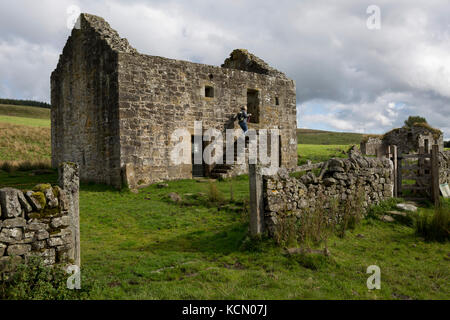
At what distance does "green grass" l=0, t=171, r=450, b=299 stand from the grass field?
0.02 m

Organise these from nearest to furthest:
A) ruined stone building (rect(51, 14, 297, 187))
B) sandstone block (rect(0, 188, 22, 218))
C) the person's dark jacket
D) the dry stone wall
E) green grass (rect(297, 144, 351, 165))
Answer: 1. sandstone block (rect(0, 188, 22, 218))
2. the dry stone wall
3. ruined stone building (rect(51, 14, 297, 187))
4. the person's dark jacket
5. green grass (rect(297, 144, 351, 165))

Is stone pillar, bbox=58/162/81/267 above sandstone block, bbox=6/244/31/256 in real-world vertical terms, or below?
above

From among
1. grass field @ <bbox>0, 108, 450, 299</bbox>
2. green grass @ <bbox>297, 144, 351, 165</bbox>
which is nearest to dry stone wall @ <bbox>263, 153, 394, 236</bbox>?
grass field @ <bbox>0, 108, 450, 299</bbox>

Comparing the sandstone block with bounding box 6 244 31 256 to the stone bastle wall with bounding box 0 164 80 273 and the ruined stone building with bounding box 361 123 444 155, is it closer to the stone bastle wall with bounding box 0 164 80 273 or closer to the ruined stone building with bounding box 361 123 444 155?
the stone bastle wall with bounding box 0 164 80 273

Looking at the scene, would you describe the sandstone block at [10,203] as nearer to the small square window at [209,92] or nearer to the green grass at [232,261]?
the green grass at [232,261]

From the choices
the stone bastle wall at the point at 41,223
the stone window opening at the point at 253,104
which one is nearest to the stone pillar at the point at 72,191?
the stone bastle wall at the point at 41,223

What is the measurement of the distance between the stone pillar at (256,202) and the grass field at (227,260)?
11.5 inches

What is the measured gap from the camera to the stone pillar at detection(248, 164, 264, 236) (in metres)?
7.42

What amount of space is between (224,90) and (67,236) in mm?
14530

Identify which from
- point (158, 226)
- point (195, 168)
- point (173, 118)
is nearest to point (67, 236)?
point (158, 226)

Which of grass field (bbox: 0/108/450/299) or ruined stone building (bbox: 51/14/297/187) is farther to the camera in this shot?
ruined stone building (bbox: 51/14/297/187)

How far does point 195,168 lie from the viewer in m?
18.6

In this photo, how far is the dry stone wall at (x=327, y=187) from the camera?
7.55m

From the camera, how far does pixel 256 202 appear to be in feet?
24.3
